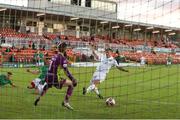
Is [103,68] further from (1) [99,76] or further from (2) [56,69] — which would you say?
(2) [56,69]

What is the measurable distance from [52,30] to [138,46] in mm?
8128

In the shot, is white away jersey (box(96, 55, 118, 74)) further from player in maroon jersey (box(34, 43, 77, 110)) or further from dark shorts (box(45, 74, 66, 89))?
dark shorts (box(45, 74, 66, 89))

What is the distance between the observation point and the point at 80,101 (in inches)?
511

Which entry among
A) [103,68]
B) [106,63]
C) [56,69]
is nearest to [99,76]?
[103,68]

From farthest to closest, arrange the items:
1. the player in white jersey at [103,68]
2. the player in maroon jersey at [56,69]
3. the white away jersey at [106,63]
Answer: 1. the white away jersey at [106,63]
2. the player in white jersey at [103,68]
3. the player in maroon jersey at [56,69]

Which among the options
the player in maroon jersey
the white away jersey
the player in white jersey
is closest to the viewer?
the player in maroon jersey

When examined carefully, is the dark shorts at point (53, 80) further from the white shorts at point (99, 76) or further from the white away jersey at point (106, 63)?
the white away jersey at point (106, 63)

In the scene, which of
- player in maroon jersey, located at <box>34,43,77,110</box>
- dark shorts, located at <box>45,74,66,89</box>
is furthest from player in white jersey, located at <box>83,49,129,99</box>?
dark shorts, located at <box>45,74,66,89</box>

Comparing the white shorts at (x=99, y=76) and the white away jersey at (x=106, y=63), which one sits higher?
the white away jersey at (x=106, y=63)

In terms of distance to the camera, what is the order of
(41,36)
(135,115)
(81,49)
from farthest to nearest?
(41,36) < (81,49) < (135,115)

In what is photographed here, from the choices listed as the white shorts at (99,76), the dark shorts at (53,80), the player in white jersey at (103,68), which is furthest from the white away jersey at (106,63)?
the dark shorts at (53,80)

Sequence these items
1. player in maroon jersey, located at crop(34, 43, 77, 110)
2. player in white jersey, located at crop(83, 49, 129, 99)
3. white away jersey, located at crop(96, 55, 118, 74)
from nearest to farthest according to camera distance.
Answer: player in maroon jersey, located at crop(34, 43, 77, 110), player in white jersey, located at crop(83, 49, 129, 99), white away jersey, located at crop(96, 55, 118, 74)

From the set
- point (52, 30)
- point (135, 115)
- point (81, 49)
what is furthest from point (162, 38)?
point (135, 115)

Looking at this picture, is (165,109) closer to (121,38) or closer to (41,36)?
(41,36)
